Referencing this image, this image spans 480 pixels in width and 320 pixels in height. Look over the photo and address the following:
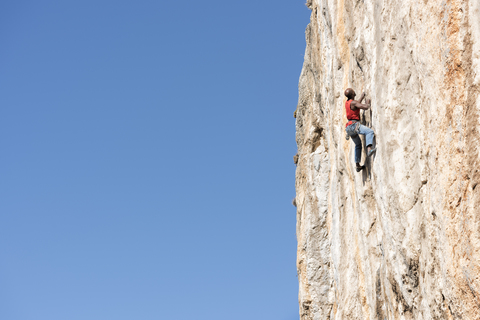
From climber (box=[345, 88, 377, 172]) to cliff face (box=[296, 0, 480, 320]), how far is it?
9.7 inches

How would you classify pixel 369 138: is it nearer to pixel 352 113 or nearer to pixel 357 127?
pixel 357 127

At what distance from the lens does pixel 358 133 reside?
12766mm

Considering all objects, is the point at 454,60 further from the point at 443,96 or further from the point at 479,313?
the point at 479,313

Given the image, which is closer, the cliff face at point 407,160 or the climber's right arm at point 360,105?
the cliff face at point 407,160

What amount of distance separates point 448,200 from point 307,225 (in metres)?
12.9

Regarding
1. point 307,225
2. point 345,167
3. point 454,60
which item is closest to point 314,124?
point 307,225

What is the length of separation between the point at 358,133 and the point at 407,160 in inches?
99.7

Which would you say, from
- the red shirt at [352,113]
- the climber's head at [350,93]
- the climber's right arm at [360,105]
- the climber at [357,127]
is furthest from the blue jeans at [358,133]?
the climber's head at [350,93]

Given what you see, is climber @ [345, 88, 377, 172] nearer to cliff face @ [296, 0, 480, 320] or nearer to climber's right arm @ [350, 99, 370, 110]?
climber's right arm @ [350, 99, 370, 110]

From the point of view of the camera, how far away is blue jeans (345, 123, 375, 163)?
12320 millimetres

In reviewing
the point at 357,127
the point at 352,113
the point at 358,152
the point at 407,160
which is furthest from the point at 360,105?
the point at 407,160

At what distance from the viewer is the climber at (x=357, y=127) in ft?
40.5

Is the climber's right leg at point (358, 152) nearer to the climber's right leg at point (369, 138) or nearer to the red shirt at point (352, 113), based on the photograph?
the red shirt at point (352, 113)

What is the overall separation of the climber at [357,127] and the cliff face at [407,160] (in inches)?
9.7
